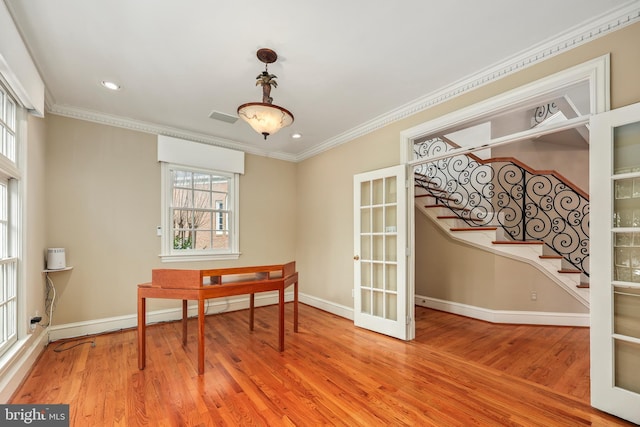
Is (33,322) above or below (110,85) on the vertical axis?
below

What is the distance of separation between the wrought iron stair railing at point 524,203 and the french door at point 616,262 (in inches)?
108

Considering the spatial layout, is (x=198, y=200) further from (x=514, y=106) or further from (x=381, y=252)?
(x=514, y=106)

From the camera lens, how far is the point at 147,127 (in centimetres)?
393

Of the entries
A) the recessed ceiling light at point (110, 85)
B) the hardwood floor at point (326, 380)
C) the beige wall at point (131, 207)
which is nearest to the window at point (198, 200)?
the beige wall at point (131, 207)

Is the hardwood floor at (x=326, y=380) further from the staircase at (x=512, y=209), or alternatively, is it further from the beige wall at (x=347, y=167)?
the staircase at (x=512, y=209)

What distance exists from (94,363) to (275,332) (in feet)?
5.97

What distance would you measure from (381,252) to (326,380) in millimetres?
1713

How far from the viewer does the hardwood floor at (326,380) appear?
1975mm

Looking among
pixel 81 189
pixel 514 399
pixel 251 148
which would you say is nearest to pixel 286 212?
pixel 251 148

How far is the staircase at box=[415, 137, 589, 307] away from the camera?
4641 millimetres

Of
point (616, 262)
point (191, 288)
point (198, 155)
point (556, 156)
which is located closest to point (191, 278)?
point (191, 288)

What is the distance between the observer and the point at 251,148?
4.86 m

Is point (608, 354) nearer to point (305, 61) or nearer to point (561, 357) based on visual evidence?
point (561, 357)

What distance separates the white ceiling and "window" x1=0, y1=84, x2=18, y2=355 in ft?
1.95
